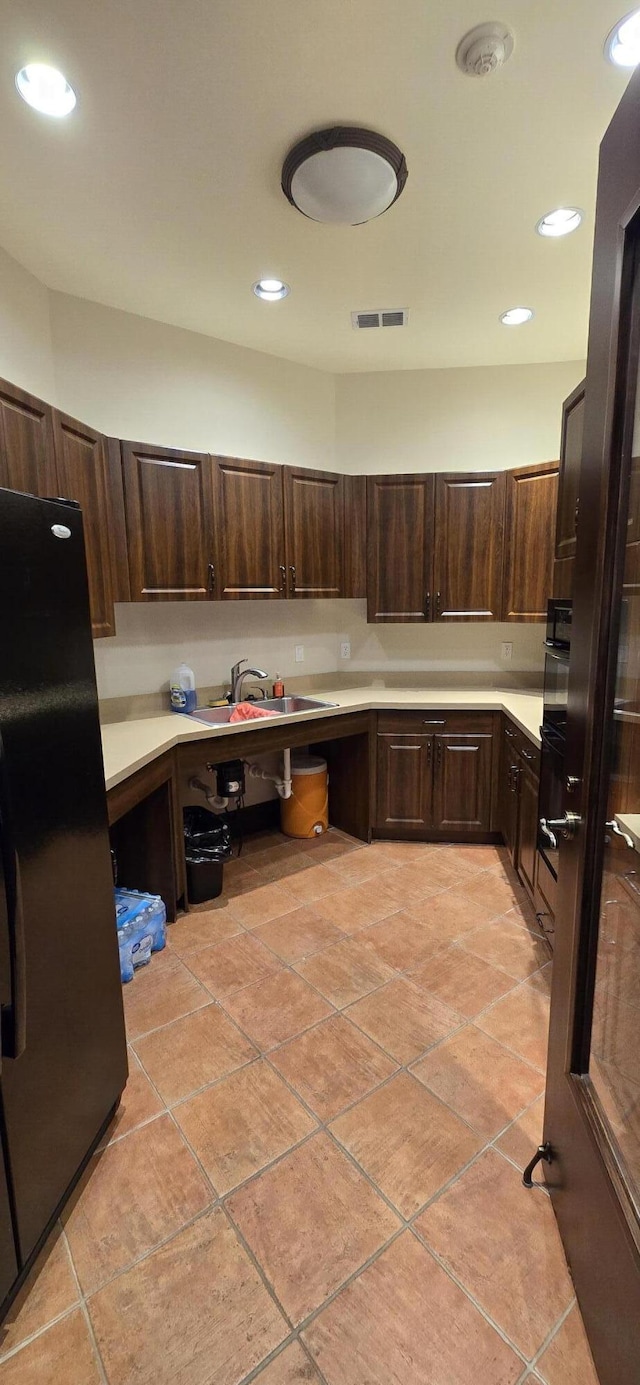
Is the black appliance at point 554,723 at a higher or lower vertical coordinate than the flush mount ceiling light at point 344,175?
lower

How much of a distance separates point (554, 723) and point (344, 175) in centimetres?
192

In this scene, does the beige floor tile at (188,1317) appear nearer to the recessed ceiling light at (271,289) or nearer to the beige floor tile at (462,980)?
the beige floor tile at (462,980)

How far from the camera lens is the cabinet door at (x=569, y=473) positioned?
2.15 metres

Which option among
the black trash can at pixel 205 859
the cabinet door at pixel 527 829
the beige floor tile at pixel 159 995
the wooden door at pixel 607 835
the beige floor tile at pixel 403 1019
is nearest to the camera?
the wooden door at pixel 607 835

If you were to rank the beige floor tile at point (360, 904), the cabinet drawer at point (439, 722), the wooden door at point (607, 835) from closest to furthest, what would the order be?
the wooden door at point (607, 835) < the beige floor tile at point (360, 904) < the cabinet drawer at point (439, 722)

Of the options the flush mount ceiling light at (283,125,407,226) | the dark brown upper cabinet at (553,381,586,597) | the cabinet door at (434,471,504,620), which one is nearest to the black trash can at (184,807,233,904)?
the cabinet door at (434,471,504,620)

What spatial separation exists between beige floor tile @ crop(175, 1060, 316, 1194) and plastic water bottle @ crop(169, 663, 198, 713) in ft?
5.74

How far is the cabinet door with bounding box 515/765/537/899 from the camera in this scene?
98.2 inches

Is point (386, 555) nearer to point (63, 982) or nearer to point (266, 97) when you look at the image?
point (266, 97)

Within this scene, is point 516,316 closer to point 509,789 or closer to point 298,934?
point 509,789

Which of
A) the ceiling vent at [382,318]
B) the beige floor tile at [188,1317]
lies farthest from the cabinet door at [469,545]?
the beige floor tile at [188,1317]

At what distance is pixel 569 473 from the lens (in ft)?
7.47

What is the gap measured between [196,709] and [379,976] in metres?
1.61

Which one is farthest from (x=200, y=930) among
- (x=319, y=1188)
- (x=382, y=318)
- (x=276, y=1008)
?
(x=382, y=318)
